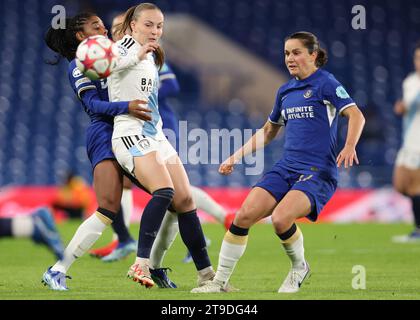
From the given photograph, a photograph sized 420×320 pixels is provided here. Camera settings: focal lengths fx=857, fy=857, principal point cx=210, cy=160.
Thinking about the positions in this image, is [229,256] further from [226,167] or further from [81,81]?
[81,81]

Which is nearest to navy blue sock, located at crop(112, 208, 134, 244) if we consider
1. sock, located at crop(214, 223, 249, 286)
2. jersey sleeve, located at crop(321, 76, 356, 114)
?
sock, located at crop(214, 223, 249, 286)

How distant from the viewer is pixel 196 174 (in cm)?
1612

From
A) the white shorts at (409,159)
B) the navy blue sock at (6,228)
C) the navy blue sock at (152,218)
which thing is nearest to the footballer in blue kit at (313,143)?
the navy blue sock at (152,218)

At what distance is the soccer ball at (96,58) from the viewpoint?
17.0 ft

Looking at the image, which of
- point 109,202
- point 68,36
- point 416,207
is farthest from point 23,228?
point 416,207

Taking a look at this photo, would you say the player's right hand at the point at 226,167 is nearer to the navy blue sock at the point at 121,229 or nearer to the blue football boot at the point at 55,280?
the blue football boot at the point at 55,280

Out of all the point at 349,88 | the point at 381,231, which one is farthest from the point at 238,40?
the point at 381,231

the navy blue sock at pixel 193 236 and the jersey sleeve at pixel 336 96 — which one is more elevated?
the jersey sleeve at pixel 336 96

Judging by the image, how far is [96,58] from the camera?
5.17 m

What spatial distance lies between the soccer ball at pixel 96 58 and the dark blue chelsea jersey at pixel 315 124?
1.28 m

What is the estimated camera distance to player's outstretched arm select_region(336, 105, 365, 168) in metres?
5.38

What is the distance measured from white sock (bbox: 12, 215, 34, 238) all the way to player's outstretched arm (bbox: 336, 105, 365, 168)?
1.92m

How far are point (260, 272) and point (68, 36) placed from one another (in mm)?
2491

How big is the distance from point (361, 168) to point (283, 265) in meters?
8.86
